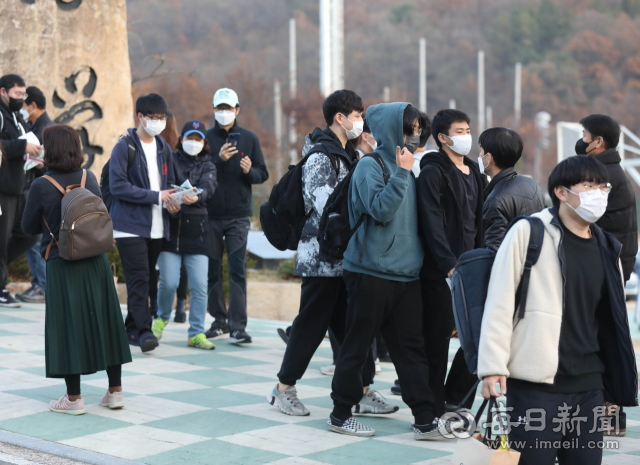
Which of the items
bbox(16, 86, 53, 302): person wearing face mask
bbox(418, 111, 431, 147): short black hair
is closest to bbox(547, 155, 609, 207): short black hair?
bbox(418, 111, 431, 147): short black hair

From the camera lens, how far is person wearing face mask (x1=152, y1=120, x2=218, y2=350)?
23.9ft

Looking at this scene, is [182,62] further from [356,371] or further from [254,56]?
[356,371]

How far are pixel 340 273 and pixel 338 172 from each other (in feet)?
2.03

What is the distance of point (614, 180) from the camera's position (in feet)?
17.9

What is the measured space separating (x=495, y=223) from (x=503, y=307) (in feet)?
5.16

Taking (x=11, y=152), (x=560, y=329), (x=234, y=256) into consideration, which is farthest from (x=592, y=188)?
(x=11, y=152)

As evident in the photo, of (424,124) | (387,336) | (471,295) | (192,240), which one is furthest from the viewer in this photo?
(192,240)

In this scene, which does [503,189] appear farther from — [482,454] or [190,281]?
[190,281]

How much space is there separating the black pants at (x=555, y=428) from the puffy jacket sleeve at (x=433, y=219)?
4.70 feet

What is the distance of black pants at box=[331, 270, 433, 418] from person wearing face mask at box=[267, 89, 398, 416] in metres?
0.37

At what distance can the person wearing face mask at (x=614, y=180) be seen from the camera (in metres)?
5.38

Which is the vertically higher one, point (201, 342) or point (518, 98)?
point (518, 98)

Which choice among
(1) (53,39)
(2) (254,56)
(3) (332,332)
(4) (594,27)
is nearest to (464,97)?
(4) (594,27)

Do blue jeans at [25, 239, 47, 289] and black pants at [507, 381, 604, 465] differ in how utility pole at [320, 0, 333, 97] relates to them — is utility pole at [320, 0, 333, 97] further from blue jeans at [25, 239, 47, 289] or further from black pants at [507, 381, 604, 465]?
black pants at [507, 381, 604, 465]
